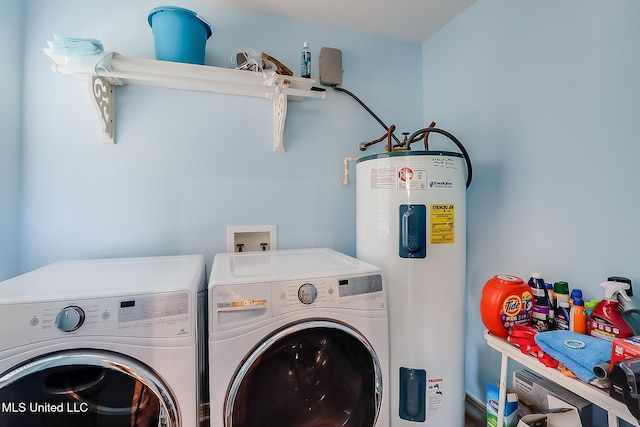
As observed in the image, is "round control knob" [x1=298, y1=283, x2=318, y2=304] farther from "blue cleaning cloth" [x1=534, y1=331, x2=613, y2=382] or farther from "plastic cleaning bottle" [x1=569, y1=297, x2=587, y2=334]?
"plastic cleaning bottle" [x1=569, y1=297, x2=587, y2=334]

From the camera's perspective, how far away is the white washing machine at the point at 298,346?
3.21 ft

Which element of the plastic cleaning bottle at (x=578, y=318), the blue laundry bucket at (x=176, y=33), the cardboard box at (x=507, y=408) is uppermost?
the blue laundry bucket at (x=176, y=33)

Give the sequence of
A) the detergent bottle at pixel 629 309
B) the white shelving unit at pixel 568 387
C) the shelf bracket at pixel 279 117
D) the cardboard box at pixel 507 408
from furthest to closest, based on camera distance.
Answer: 1. the shelf bracket at pixel 279 117
2. the cardboard box at pixel 507 408
3. the detergent bottle at pixel 629 309
4. the white shelving unit at pixel 568 387

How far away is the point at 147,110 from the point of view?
1515mm

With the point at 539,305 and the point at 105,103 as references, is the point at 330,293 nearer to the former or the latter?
the point at 539,305

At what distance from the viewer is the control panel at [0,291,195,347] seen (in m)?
0.80

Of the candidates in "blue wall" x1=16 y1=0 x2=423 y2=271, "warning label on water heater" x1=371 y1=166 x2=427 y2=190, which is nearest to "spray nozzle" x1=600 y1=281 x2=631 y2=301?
"warning label on water heater" x1=371 y1=166 x2=427 y2=190

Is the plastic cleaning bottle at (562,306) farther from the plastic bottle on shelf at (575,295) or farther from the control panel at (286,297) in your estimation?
Answer: the control panel at (286,297)

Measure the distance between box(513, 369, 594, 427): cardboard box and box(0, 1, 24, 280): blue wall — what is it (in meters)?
2.18

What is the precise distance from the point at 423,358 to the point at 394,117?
1.39 meters

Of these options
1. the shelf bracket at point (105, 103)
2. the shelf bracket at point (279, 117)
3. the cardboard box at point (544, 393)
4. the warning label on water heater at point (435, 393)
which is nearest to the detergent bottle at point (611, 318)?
the cardboard box at point (544, 393)

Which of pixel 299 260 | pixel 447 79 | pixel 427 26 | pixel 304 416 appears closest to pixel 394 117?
pixel 447 79

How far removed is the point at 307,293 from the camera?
3.49ft

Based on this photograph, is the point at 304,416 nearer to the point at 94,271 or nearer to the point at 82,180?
the point at 94,271
